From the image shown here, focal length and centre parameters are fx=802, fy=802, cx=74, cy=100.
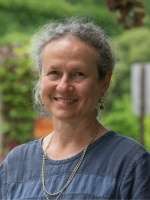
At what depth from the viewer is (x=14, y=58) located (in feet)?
29.7

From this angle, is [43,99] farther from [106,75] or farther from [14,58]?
[14,58]

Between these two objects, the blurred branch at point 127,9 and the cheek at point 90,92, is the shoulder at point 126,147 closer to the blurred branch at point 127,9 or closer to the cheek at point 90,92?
the cheek at point 90,92

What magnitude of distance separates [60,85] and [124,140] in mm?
254

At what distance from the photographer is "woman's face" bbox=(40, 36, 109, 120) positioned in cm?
238

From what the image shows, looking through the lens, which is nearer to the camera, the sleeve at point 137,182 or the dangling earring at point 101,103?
the sleeve at point 137,182

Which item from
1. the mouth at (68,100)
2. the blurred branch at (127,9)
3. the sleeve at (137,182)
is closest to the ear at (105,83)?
the mouth at (68,100)

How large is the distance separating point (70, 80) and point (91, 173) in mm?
283

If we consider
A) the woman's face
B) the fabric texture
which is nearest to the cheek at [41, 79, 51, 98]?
the woman's face

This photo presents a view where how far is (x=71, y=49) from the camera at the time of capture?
2.40 metres

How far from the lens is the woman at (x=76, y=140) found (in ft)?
7.68

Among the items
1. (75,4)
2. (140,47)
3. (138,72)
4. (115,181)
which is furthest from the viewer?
(140,47)

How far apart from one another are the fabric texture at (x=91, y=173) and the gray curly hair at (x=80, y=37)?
0.22 m

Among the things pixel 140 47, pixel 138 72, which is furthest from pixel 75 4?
pixel 140 47

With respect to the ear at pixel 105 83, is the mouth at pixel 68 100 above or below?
below
